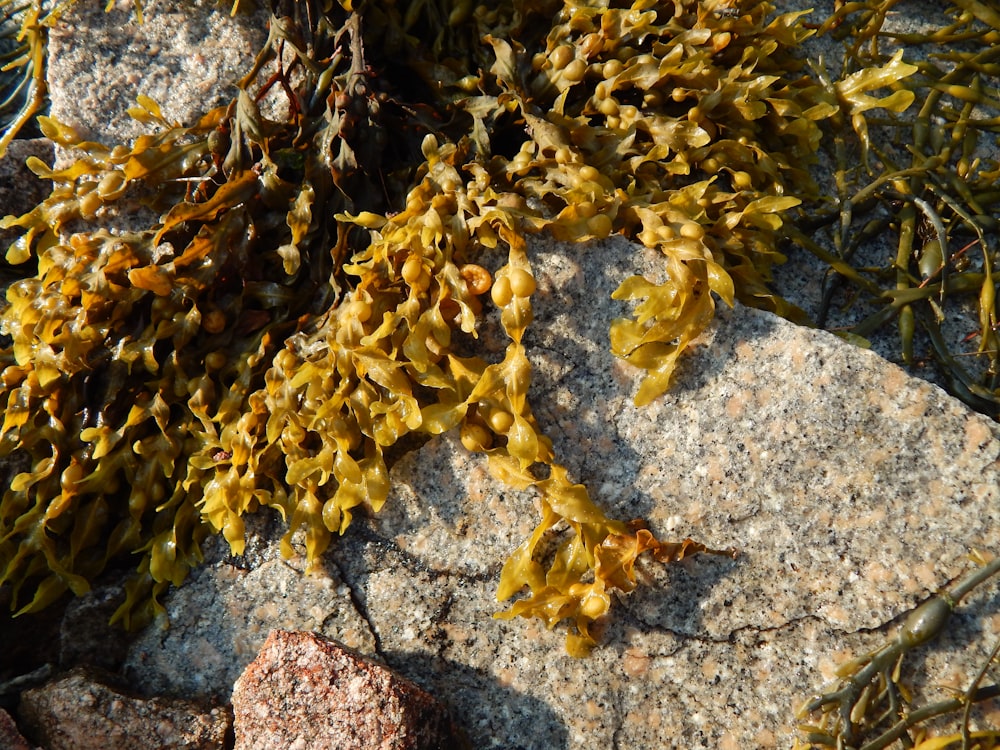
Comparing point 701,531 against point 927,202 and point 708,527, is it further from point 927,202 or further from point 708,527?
point 927,202

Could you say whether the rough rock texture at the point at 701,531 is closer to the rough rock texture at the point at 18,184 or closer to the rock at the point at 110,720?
the rock at the point at 110,720

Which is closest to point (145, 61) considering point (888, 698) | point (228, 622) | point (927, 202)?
point (228, 622)

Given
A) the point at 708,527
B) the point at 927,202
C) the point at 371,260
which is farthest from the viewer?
the point at 927,202

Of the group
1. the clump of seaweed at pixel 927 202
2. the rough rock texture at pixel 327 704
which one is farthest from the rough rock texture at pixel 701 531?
the clump of seaweed at pixel 927 202

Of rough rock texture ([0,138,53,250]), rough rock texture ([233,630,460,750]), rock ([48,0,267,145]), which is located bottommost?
rough rock texture ([233,630,460,750])

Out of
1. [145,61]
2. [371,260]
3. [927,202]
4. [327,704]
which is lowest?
Result: [327,704]

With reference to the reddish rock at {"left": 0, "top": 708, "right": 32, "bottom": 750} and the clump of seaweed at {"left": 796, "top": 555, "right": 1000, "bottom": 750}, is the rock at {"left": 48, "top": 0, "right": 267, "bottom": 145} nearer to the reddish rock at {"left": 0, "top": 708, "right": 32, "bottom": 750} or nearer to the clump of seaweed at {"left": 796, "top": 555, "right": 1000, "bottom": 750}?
the reddish rock at {"left": 0, "top": 708, "right": 32, "bottom": 750}

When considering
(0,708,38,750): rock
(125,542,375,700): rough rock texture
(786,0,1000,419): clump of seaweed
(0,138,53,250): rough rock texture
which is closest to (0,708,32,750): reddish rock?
(0,708,38,750): rock
